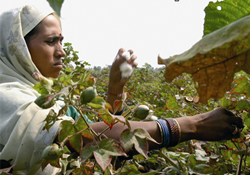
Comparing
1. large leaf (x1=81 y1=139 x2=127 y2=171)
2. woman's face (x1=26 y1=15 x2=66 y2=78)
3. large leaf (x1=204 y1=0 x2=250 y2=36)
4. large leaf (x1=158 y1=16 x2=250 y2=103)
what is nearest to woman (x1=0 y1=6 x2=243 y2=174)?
woman's face (x1=26 y1=15 x2=66 y2=78)

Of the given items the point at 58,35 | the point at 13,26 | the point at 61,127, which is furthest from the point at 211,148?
the point at 13,26

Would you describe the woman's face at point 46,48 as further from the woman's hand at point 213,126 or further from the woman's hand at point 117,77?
the woman's hand at point 213,126

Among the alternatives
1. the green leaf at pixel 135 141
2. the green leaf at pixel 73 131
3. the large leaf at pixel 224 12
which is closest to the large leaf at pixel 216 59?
the large leaf at pixel 224 12

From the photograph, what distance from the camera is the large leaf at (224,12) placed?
1.85 ft

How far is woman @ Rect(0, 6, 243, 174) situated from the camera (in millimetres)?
1100

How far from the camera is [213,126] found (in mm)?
1153

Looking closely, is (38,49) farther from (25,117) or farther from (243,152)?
(243,152)

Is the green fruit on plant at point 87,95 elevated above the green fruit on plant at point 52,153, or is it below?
above

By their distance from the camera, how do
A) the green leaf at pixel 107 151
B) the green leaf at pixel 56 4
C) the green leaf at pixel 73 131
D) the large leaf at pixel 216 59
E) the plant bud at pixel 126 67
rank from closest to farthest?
the green leaf at pixel 56 4 < the large leaf at pixel 216 59 < the green leaf at pixel 107 151 < the green leaf at pixel 73 131 < the plant bud at pixel 126 67

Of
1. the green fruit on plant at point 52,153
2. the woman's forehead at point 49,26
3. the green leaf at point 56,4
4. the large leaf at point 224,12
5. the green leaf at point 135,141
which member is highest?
the woman's forehead at point 49,26

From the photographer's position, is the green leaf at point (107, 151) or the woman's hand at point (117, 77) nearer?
the green leaf at point (107, 151)

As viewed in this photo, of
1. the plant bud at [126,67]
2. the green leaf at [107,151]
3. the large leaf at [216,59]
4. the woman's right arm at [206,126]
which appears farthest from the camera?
the plant bud at [126,67]

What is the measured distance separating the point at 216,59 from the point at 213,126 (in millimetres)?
707

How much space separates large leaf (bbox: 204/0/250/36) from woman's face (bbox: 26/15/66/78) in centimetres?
129
